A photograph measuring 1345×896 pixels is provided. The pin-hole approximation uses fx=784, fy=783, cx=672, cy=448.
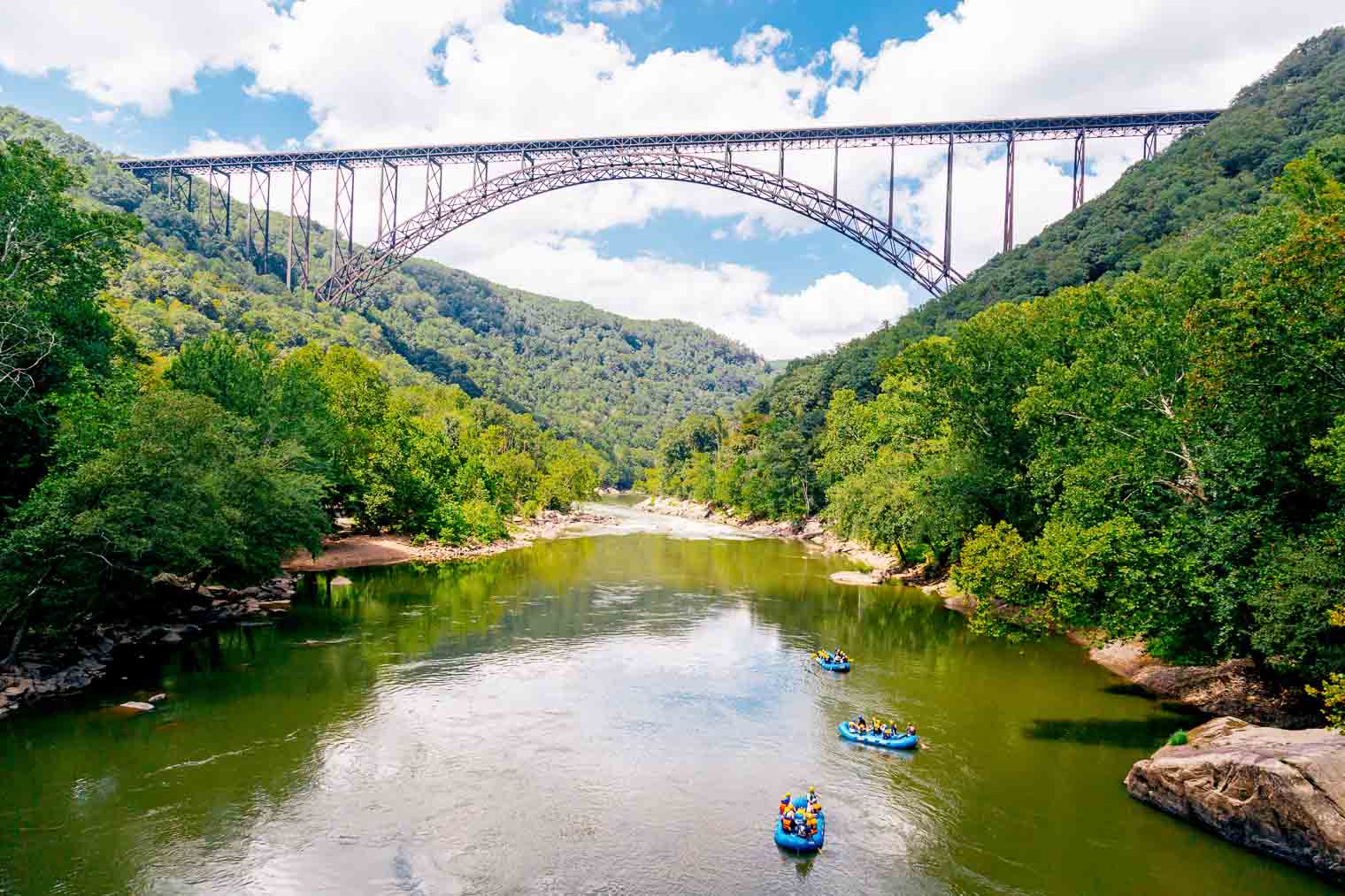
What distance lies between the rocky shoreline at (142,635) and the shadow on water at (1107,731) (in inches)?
828

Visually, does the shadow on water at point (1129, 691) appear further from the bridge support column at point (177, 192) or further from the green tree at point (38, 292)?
the bridge support column at point (177, 192)

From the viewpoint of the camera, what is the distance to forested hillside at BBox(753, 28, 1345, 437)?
141 feet

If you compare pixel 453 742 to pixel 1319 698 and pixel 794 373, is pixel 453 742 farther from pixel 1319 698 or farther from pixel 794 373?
pixel 794 373

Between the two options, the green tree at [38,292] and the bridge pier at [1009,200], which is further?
the bridge pier at [1009,200]

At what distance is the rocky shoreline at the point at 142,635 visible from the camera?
55.6 feet

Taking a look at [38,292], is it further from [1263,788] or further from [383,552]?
[1263,788]

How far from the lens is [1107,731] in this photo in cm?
1645

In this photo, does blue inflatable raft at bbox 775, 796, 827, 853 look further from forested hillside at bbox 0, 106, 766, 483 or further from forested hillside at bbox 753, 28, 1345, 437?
forested hillside at bbox 0, 106, 766, 483

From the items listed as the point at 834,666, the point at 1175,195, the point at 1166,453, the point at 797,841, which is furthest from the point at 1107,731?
the point at 1175,195

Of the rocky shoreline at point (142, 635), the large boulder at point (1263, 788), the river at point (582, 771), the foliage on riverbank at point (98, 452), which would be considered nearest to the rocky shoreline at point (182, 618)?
the rocky shoreline at point (142, 635)

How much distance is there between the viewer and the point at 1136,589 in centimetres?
1542

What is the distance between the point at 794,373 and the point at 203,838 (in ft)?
248

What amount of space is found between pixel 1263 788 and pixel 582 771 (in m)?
10.7

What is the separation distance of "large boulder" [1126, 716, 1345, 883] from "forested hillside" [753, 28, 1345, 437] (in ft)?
99.7
